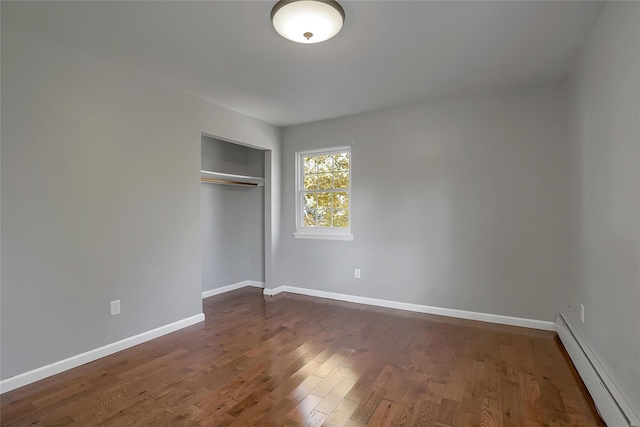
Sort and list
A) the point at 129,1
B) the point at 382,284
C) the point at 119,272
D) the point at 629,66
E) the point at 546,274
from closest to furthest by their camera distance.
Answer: the point at 629,66
the point at 129,1
the point at 119,272
the point at 546,274
the point at 382,284

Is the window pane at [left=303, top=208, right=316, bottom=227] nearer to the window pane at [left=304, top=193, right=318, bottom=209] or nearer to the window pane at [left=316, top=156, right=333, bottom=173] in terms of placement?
the window pane at [left=304, top=193, right=318, bottom=209]

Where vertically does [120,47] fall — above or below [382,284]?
above

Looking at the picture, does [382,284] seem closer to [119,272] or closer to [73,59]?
[119,272]

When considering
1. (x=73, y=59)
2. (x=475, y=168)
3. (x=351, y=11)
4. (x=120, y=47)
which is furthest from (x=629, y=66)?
(x=73, y=59)

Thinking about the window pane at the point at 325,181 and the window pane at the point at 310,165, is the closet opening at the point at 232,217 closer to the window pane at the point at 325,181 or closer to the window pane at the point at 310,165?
the window pane at the point at 310,165

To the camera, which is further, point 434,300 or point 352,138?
point 352,138

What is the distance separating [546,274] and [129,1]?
414cm

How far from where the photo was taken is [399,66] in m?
2.88

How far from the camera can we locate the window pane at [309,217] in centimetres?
480

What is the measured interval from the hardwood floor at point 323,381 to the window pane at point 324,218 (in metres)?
1.60

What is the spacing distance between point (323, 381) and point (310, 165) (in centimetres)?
318

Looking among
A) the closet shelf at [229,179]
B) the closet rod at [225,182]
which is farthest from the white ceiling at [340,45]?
the closet rod at [225,182]

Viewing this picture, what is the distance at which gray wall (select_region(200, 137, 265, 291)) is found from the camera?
4723 mm

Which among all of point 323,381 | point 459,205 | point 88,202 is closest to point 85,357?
point 88,202
